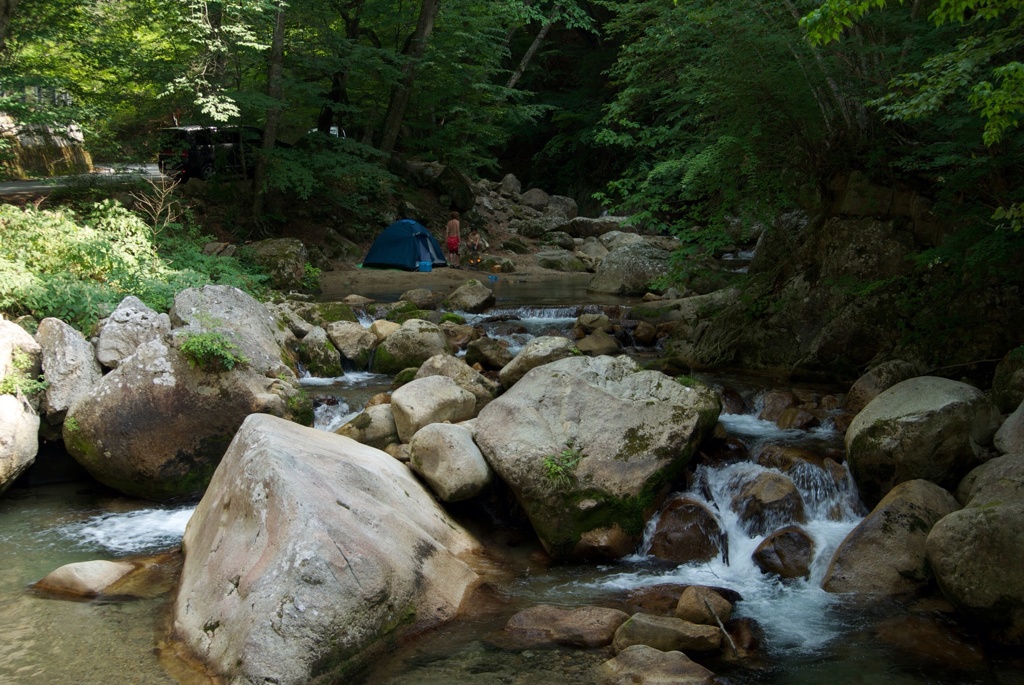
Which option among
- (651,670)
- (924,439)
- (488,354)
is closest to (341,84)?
(488,354)

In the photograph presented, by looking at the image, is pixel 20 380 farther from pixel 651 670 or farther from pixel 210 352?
pixel 651 670

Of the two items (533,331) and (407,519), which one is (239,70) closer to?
(533,331)

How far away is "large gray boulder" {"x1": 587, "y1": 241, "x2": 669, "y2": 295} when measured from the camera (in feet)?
55.0

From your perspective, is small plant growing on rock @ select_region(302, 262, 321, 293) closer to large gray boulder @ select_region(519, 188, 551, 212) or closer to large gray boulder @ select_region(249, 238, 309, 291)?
large gray boulder @ select_region(249, 238, 309, 291)

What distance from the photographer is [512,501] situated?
7.09 metres

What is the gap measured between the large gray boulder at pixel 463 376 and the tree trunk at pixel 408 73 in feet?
40.1

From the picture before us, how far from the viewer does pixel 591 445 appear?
6.79 meters

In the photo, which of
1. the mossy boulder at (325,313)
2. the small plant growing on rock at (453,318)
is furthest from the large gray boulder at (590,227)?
the mossy boulder at (325,313)

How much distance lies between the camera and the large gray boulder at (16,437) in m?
7.19

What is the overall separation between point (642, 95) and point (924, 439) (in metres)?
6.92

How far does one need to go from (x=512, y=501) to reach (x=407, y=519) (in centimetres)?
150

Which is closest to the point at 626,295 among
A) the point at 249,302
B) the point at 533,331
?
the point at 533,331

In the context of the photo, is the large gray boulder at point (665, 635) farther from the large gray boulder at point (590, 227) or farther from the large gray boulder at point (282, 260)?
the large gray boulder at point (590, 227)

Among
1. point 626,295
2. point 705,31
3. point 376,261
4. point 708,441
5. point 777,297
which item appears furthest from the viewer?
point 376,261
